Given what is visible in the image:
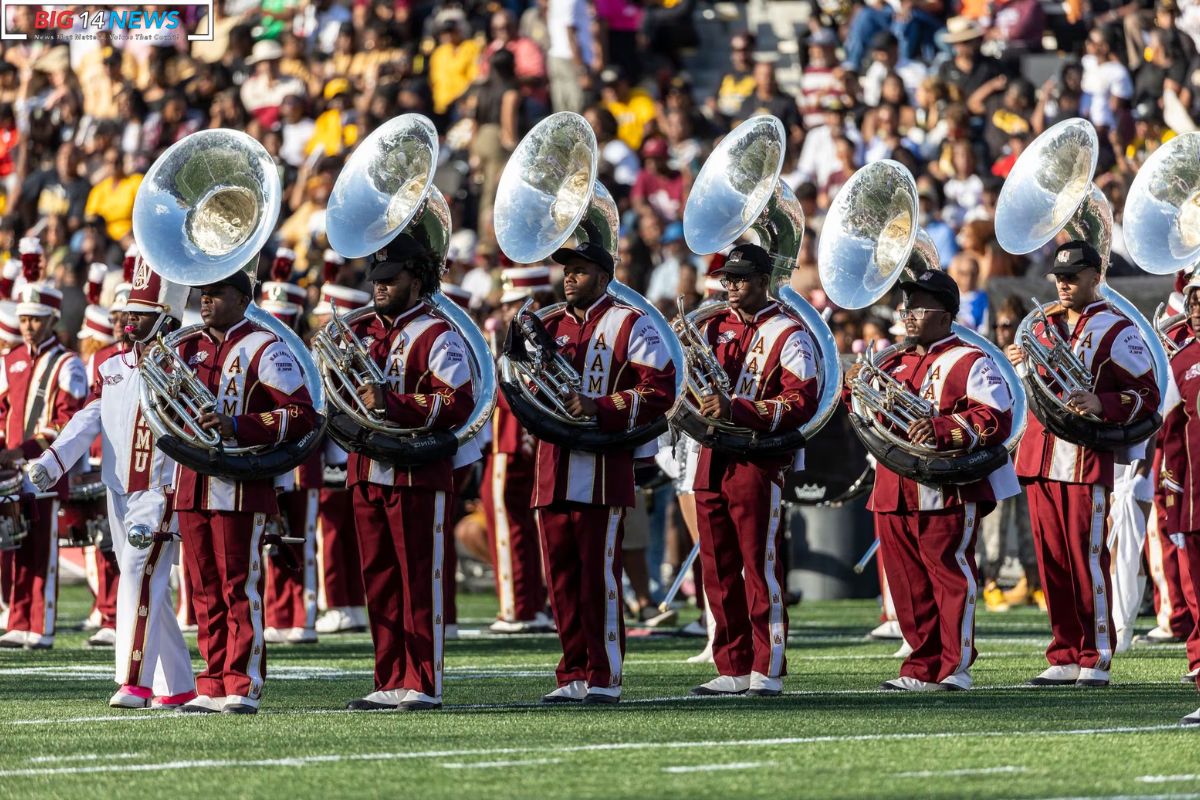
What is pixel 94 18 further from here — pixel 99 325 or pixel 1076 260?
pixel 1076 260

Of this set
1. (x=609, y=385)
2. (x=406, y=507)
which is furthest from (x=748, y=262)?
(x=406, y=507)

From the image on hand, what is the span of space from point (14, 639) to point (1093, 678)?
6559 mm

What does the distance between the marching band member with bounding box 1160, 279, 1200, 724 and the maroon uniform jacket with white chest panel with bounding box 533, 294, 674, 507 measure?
2435 mm

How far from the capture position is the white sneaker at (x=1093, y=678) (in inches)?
428

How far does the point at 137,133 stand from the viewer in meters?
25.3

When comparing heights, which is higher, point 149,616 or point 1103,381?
point 1103,381

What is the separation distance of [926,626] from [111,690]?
3866 millimetres

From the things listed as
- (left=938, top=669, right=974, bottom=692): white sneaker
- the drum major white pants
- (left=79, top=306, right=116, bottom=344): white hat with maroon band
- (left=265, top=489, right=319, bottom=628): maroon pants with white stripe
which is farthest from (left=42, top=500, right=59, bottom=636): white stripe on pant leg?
(left=938, top=669, right=974, bottom=692): white sneaker

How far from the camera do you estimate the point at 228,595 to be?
9.62 meters

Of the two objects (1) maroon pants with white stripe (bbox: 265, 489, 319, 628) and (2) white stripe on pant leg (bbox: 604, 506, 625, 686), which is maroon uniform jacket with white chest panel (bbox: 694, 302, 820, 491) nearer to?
(2) white stripe on pant leg (bbox: 604, 506, 625, 686)

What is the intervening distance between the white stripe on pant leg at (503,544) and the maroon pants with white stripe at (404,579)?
5040 mm

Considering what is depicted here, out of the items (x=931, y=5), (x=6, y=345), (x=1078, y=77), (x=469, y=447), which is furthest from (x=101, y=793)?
(x=931, y=5)

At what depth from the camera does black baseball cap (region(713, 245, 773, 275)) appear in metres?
10.8

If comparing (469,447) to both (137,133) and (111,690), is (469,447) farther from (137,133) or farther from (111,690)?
(137,133)
